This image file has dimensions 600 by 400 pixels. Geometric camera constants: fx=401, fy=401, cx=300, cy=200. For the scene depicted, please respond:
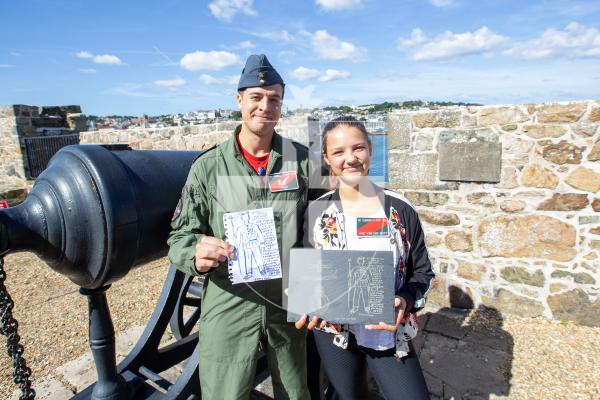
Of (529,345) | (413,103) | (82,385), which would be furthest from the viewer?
(413,103)

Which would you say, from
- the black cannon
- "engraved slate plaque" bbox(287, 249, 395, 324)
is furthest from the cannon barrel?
"engraved slate plaque" bbox(287, 249, 395, 324)

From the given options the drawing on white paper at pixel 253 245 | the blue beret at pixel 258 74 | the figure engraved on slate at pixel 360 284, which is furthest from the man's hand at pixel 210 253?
the blue beret at pixel 258 74

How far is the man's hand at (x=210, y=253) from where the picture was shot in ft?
4.89

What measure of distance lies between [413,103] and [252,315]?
316 cm

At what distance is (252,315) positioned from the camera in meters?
1.71

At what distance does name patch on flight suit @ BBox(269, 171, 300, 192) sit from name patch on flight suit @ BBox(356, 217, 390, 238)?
0.32 metres

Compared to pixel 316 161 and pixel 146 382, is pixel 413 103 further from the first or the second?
pixel 146 382

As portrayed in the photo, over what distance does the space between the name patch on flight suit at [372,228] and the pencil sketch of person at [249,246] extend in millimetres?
388

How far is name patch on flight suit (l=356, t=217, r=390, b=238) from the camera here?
1570mm

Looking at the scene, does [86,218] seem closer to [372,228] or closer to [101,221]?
[101,221]

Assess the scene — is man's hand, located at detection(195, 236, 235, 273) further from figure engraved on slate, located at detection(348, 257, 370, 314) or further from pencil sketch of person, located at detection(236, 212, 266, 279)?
figure engraved on slate, located at detection(348, 257, 370, 314)

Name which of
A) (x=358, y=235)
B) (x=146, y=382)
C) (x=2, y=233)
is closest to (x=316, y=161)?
(x=358, y=235)

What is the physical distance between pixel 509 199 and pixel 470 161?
18.9 inches

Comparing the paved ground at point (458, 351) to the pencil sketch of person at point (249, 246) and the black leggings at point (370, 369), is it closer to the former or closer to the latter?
the black leggings at point (370, 369)
